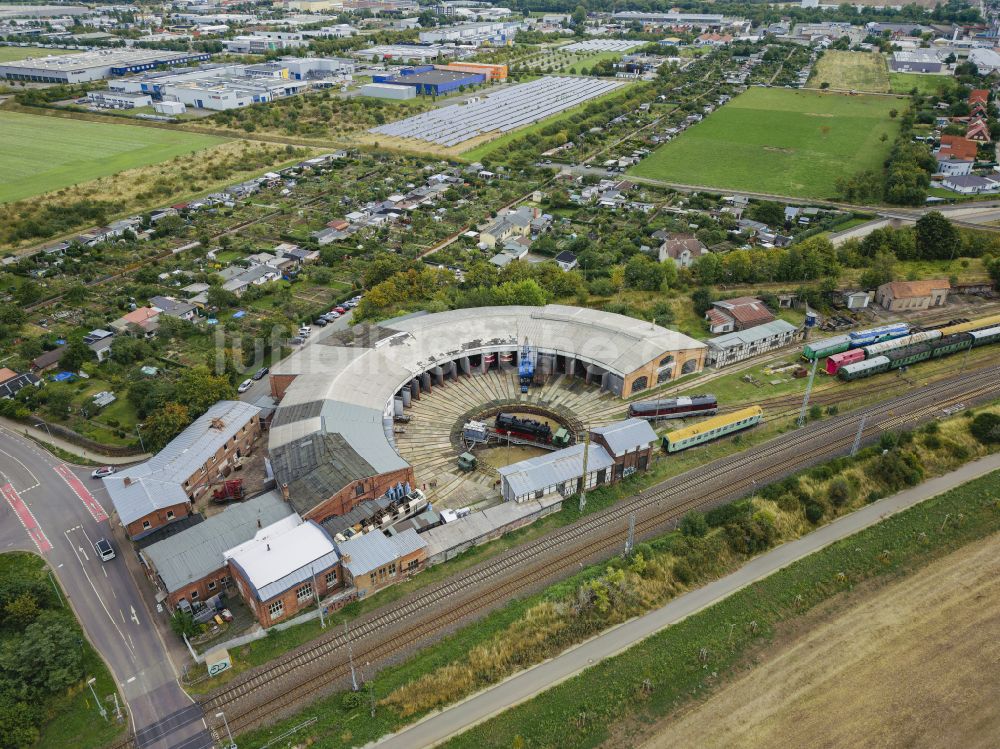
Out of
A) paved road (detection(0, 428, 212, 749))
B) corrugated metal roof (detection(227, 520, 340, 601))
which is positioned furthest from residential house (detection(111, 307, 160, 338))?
corrugated metal roof (detection(227, 520, 340, 601))

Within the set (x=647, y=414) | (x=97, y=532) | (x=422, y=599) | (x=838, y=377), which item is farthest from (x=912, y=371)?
(x=97, y=532)

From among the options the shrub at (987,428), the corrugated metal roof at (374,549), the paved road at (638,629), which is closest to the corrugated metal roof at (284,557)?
the corrugated metal roof at (374,549)

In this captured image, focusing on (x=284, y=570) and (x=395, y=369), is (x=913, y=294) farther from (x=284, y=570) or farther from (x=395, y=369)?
(x=284, y=570)

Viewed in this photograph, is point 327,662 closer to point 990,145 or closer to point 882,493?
point 882,493

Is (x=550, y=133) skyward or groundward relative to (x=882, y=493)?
skyward

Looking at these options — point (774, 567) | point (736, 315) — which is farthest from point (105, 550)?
point (736, 315)

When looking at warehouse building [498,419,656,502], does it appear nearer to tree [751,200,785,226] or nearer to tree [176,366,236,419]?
tree [176,366,236,419]
